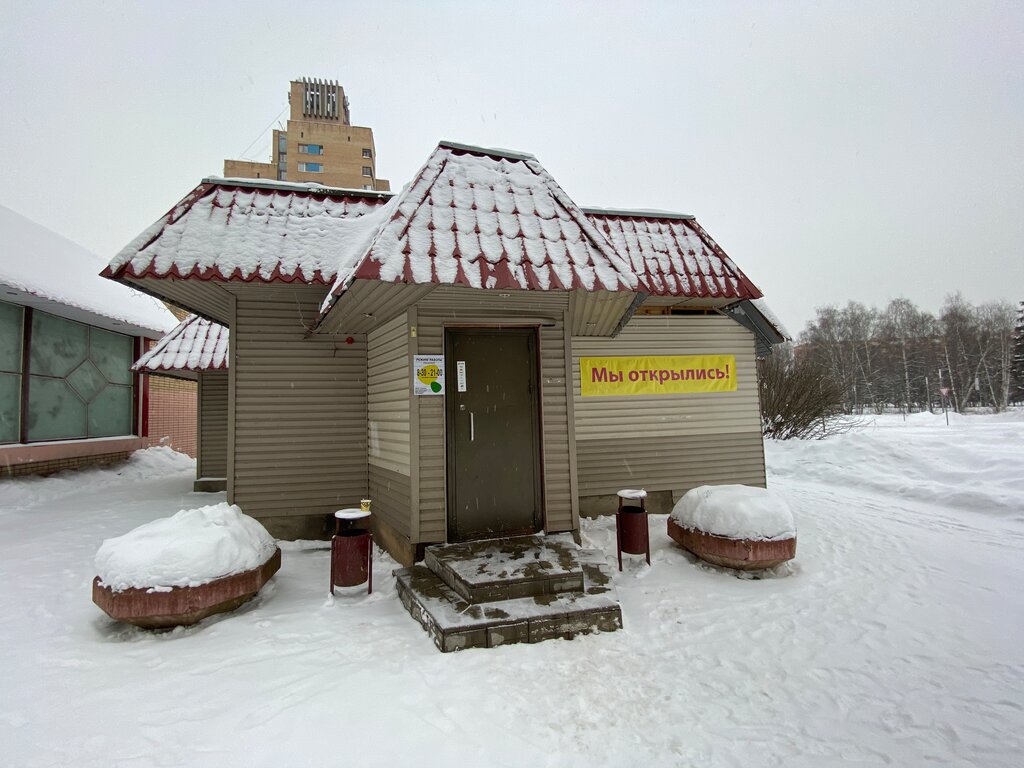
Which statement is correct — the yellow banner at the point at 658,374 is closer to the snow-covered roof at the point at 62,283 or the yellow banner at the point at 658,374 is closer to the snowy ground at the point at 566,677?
the snowy ground at the point at 566,677

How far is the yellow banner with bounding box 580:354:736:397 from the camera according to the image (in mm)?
7785

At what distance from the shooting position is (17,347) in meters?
9.91

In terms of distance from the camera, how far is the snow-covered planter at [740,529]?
5172mm

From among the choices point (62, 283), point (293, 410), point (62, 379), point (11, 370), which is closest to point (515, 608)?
point (293, 410)

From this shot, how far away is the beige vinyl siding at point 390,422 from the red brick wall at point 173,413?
12.0 m

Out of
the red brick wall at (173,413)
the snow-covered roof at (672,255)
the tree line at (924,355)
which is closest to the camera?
the snow-covered roof at (672,255)

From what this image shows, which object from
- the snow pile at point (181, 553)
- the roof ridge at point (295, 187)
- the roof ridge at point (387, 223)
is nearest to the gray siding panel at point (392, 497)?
the snow pile at point (181, 553)

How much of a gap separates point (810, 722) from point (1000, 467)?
31.7 ft

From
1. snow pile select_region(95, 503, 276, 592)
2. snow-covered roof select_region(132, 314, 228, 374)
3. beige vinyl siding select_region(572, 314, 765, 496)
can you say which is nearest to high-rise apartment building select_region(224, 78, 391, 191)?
snow-covered roof select_region(132, 314, 228, 374)

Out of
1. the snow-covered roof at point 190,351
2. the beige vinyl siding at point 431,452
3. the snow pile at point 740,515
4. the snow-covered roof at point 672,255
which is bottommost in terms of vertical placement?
the snow pile at point 740,515

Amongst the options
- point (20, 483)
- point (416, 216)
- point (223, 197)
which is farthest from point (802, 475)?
point (20, 483)

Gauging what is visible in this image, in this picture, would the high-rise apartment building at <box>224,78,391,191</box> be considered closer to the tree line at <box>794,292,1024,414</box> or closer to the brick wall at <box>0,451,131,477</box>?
the brick wall at <box>0,451,131,477</box>

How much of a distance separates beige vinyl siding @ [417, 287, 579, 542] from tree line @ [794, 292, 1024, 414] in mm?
32690

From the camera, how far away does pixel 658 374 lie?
8.02m
